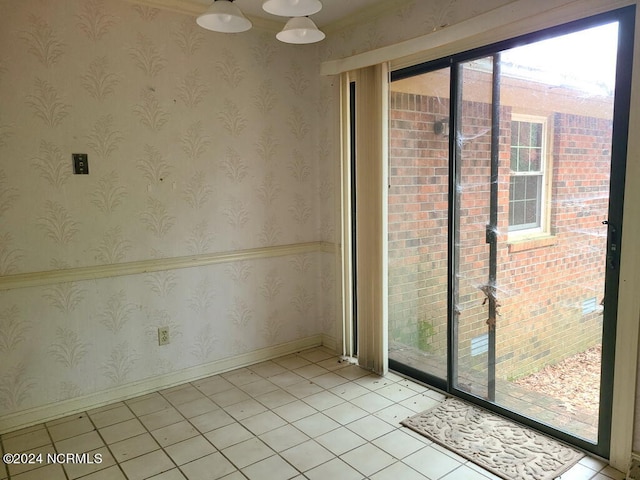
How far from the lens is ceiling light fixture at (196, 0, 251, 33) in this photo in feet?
6.26

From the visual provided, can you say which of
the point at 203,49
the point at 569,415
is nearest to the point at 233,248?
the point at 203,49

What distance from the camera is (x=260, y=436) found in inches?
94.6

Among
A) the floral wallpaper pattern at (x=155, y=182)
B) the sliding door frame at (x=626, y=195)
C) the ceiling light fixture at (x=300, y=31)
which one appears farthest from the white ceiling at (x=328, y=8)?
the ceiling light fixture at (x=300, y=31)

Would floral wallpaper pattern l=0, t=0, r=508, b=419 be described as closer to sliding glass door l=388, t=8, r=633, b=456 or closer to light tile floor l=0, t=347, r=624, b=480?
light tile floor l=0, t=347, r=624, b=480

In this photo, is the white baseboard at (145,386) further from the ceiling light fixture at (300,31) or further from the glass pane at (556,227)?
the ceiling light fixture at (300,31)

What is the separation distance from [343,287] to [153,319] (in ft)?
4.34

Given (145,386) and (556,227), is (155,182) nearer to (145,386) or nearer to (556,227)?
(145,386)

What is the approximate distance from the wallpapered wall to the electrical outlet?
1.3 inches

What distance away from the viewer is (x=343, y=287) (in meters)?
3.38

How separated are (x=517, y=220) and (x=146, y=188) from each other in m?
2.15

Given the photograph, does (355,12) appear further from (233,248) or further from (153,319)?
(153,319)

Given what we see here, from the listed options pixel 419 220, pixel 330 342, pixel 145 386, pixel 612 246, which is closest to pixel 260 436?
pixel 145 386

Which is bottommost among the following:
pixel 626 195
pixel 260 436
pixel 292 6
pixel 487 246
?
pixel 260 436

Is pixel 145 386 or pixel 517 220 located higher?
pixel 517 220
